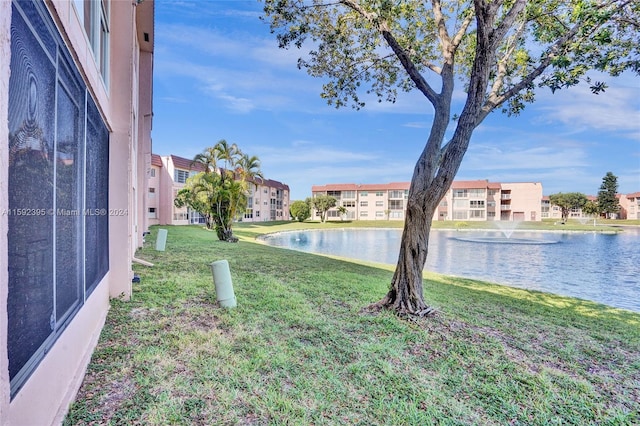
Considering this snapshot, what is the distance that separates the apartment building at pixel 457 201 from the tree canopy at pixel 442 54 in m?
55.9

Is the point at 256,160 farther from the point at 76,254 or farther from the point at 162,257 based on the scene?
the point at 76,254

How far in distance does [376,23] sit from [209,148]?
2097 cm

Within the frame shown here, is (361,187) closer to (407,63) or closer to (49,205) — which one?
(407,63)

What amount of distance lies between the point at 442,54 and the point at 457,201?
61899mm

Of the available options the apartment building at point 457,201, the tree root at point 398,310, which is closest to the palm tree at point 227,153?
the tree root at point 398,310

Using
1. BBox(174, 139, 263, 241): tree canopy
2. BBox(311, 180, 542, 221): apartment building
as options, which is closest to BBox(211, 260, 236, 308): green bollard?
BBox(174, 139, 263, 241): tree canopy

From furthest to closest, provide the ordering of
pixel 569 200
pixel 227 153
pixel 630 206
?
pixel 630 206 < pixel 569 200 < pixel 227 153

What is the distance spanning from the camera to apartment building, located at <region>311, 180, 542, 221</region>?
6331 cm

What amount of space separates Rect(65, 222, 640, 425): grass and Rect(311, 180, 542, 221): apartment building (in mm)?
58634

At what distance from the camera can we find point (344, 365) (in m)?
3.59

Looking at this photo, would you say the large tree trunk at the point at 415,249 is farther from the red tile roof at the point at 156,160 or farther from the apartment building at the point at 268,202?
the apartment building at the point at 268,202

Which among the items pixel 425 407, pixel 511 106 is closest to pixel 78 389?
pixel 425 407

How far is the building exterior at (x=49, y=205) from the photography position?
166 centimetres

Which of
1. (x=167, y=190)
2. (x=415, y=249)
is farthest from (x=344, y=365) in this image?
(x=167, y=190)
